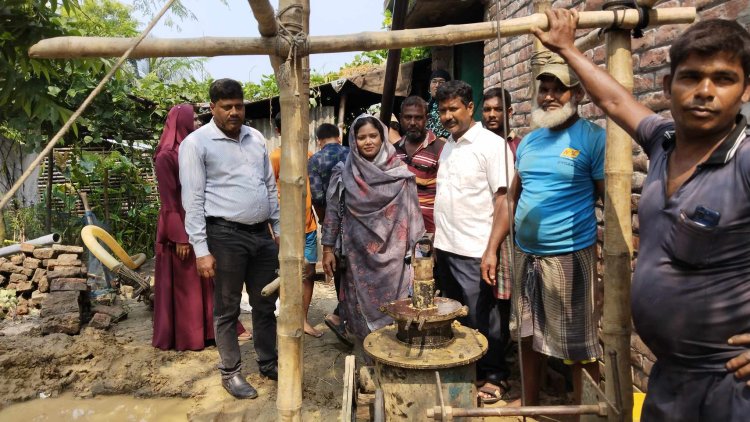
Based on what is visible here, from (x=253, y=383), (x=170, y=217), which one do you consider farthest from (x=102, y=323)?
(x=253, y=383)

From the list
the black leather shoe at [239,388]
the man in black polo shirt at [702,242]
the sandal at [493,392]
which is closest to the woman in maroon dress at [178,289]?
the black leather shoe at [239,388]

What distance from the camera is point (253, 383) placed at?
3.78 metres

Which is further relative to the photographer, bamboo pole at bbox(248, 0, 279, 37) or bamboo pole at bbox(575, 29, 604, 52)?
bamboo pole at bbox(575, 29, 604, 52)

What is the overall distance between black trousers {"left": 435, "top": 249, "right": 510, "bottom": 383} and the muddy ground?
269mm

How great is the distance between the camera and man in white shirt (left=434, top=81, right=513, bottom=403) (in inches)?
129

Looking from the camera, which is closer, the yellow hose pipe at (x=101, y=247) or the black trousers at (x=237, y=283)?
the black trousers at (x=237, y=283)

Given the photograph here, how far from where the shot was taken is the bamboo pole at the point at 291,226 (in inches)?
79.8

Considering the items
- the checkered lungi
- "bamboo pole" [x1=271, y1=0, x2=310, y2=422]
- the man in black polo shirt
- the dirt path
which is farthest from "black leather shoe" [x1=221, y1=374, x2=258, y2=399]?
the man in black polo shirt

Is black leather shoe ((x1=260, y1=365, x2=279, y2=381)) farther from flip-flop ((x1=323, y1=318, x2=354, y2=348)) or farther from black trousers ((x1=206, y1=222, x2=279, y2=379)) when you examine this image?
flip-flop ((x1=323, y1=318, x2=354, y2=348))

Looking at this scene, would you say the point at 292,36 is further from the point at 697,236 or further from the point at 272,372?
the point at 272,372

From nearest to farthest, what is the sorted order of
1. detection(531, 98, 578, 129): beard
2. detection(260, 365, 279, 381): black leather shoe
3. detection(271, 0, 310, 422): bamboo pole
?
detection(271, 0, 310, 422): bamboo pole, detection(531, 98, 578, 129): beard, detection(260, 365, 279, 381): black leather shoe

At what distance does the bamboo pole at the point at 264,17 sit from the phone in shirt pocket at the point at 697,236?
1.52m

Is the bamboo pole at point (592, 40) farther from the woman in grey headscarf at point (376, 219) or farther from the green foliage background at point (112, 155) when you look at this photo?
the green foliage background at point (112, 155)

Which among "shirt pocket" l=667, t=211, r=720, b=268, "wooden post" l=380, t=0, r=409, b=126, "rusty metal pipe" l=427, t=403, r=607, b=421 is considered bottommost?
"rusty metal pipe" l=427, t=403, r=607, b=421
